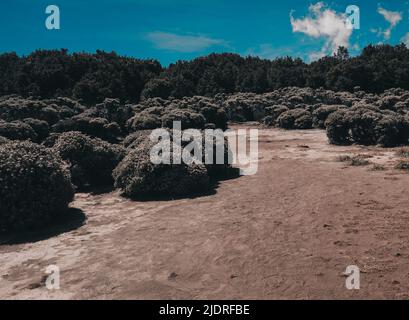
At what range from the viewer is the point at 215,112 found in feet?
121

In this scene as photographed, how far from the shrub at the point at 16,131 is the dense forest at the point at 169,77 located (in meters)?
31.6

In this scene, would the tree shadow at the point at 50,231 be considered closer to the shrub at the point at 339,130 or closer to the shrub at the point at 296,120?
the shrub at the point at 339,130

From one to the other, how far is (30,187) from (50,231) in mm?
1694

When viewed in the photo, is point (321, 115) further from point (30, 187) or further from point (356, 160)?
point (30, 187)

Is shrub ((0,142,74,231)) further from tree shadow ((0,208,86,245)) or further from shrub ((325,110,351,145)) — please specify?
shrub ((325,110,351,145))

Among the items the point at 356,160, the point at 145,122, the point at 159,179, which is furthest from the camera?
the point at 145,122

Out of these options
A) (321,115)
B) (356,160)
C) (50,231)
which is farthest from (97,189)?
(321,115)

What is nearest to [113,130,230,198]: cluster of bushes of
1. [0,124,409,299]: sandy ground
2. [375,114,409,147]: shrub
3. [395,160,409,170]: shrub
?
[0,124,409,299]: sandy ground

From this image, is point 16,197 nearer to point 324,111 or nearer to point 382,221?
point 382,221

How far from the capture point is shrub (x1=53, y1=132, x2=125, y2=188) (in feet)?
59.2

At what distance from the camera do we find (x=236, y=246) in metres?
10.0

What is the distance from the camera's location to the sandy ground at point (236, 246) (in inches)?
313

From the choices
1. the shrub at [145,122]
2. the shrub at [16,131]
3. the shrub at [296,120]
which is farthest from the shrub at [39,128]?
the shrub at [296,120]
